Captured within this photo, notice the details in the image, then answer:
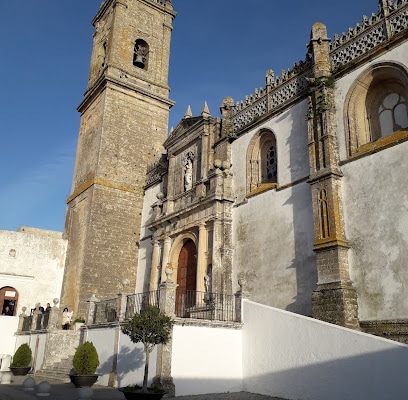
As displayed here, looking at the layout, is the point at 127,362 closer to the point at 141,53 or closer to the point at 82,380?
the point at 82,380

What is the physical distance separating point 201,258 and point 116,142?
8.55m

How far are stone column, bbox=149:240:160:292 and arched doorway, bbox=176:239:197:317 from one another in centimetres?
103

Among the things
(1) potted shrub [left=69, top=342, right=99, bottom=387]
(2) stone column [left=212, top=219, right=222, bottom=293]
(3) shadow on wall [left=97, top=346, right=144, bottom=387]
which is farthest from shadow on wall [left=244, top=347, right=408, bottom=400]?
(1) potted shrub [left=69, top=342, right=99, bottom=387]

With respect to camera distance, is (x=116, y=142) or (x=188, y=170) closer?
(x=188, y=170)

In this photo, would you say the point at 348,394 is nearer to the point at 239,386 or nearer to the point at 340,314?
the point at 340,314

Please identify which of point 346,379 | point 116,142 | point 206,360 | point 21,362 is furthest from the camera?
point 116,142

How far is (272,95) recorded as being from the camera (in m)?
14.9

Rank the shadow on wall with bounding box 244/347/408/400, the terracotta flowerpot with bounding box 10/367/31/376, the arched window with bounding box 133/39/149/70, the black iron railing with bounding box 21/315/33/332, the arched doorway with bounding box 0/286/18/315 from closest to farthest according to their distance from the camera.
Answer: the shadow on wall with bounding box 244/347/408/400, the terracotta flowerpot with bounding box 10/367/31/376, the black iron railing with bounding box 21/315/33/332, the arched doorway with bounding box 0/286/18/315, the arched window with bounding box 133/39/149/70

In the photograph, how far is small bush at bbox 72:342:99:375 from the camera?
37.7 feet

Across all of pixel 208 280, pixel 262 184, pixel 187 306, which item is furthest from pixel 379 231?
pixel 187 306

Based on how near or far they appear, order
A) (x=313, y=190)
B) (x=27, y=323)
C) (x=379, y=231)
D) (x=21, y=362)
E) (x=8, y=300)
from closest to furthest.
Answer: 1. (x=379, y=231)
2. (x=313, y=190)
3. (x=21, y=362)
4. (x=27, y=323)
5. (x=8, y=300)

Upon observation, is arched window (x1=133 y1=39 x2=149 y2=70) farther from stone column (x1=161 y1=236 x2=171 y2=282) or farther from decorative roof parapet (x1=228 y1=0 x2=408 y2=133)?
stone column (x1=161 y1=236 x2=171 y2=282)

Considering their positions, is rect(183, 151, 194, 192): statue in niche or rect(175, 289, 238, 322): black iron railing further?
rect(183, 151, 194, 192): statue in niche

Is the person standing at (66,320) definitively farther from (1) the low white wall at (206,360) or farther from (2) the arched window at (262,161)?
(2) the arched window at (262,161)
